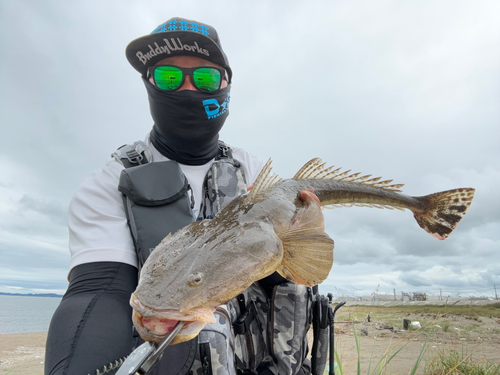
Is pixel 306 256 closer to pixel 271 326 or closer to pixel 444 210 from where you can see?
pixel 271 326

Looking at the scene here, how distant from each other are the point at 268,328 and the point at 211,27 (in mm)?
3816

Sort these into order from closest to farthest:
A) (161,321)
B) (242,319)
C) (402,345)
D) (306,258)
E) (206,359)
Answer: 1. (161,321)
2. (306,258)
3. (206,359)
4. (242,319)
5. (402,345)

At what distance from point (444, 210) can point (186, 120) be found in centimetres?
389

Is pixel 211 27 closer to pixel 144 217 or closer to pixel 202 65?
pixel 202 65

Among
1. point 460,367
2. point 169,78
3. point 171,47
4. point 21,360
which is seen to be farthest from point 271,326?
point 21,360

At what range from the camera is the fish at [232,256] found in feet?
4.54

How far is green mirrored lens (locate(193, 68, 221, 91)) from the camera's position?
3.58 m

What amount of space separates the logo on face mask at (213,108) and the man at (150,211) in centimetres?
1

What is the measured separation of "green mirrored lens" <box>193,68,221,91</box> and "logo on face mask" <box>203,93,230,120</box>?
0.15 metres

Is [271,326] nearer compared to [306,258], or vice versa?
[306,258]

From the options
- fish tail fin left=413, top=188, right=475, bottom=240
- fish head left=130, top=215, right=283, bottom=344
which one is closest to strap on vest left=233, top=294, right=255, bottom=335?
fish head left=130, top=215, right=283, bottom=344

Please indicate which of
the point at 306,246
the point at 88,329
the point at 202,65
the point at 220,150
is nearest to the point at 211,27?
the point at 202,65

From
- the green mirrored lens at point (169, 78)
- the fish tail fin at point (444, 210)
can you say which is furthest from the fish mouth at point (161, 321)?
the fish tail fin at point (444, 210)

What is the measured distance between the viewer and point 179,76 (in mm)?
3566
